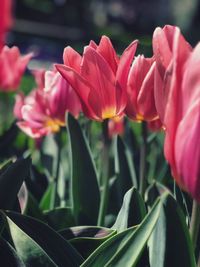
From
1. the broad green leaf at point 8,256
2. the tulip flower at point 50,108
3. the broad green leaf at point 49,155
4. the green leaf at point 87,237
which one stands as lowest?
the broad green leaf at point 49,155

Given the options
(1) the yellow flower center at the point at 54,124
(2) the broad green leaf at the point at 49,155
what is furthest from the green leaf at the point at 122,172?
(2) the broad green leaf at the point at 49,155

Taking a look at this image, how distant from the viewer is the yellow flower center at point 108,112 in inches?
49.4

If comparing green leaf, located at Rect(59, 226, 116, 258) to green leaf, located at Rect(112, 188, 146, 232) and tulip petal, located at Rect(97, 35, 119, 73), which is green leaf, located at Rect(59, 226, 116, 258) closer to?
green leaf, located at Rect(112, 188, 146, 232)

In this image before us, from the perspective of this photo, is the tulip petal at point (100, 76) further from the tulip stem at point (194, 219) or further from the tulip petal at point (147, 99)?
the tulip stem at point (194, 219)

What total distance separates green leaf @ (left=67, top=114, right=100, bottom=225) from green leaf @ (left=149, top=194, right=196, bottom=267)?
526 millimetres

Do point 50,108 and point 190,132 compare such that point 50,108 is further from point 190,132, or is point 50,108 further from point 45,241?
point 190,132

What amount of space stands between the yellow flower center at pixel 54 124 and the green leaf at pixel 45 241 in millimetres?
784

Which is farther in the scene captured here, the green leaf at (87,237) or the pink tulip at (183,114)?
the green leaf at (87,237)

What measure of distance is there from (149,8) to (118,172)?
1085 inches

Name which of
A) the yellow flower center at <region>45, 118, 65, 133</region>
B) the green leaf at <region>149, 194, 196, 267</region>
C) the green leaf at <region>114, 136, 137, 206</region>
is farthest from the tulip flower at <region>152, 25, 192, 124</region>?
the yellow flower center at <region>45, 118, 65, 133</region>

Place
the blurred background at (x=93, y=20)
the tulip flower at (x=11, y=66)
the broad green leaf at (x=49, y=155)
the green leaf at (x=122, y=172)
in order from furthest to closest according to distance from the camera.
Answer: the blurred background at (x=93, y=20)
the tulip flower at (x=11, y=66)
the broad green leaf at (x=49, y=155)
the green leaf at (x=122, y=172)

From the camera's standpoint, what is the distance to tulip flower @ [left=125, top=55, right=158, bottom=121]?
50.5 inches

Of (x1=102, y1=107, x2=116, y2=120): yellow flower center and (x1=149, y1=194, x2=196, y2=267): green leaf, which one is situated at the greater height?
(x1=102, y1=107, x2=116, y2=120): yellow flower center

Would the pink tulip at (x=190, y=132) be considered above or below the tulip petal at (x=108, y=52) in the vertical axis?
below
